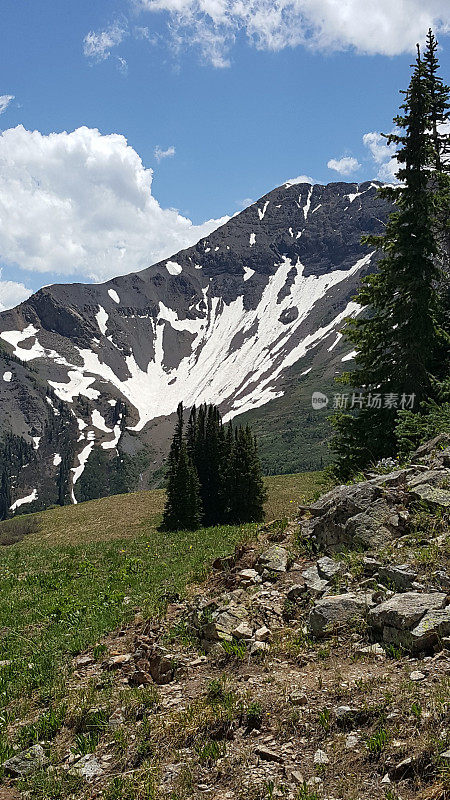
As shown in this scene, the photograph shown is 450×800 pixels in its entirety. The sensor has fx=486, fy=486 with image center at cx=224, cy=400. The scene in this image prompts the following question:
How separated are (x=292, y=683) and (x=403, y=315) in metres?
15.5

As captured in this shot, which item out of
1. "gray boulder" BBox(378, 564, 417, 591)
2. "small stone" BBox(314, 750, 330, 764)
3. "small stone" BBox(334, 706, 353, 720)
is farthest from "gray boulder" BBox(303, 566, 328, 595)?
"small stone" BBox(314, 750, 330, 764)

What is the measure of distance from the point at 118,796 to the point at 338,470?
14730 millimetres

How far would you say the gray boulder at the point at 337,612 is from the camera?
7.79 metres

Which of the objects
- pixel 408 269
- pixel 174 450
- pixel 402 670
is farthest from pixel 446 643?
pixel 174 450

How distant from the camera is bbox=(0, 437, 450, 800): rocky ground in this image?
17.5 feet

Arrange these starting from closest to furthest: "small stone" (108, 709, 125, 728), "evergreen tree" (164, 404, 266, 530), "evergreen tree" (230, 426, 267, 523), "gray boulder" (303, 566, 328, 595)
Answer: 1. "small stone" (108, 709, 125, 728)
2. "gray boulder" (303, 566, 328, 595)
3. "evergreen tree" (164, 404, 266, 530)
4. "evergreen tree" (230, 426, 267, 523)

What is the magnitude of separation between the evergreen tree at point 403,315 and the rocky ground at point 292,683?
8.05 metres

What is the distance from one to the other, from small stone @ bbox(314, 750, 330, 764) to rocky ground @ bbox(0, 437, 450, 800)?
17 millimetres

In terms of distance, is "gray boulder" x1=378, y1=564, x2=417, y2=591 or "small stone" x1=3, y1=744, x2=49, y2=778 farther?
"gray boulder" x1=378, y1=564, x2=417, y2=591

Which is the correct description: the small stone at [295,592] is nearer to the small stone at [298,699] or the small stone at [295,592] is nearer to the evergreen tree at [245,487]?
the small stone at [298,699]

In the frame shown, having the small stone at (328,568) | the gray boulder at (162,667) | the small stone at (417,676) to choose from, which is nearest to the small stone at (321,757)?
the small stone at (417,676)

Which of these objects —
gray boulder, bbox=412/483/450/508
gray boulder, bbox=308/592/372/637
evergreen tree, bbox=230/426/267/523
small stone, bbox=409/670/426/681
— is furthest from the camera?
evergreen tree, bbox=230/426/267/523

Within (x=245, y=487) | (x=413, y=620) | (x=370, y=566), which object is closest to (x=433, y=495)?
(x=370, y=566)

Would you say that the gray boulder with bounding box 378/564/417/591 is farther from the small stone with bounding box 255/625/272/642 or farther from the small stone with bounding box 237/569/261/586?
the small stone with bounding box 237/569/261/586
